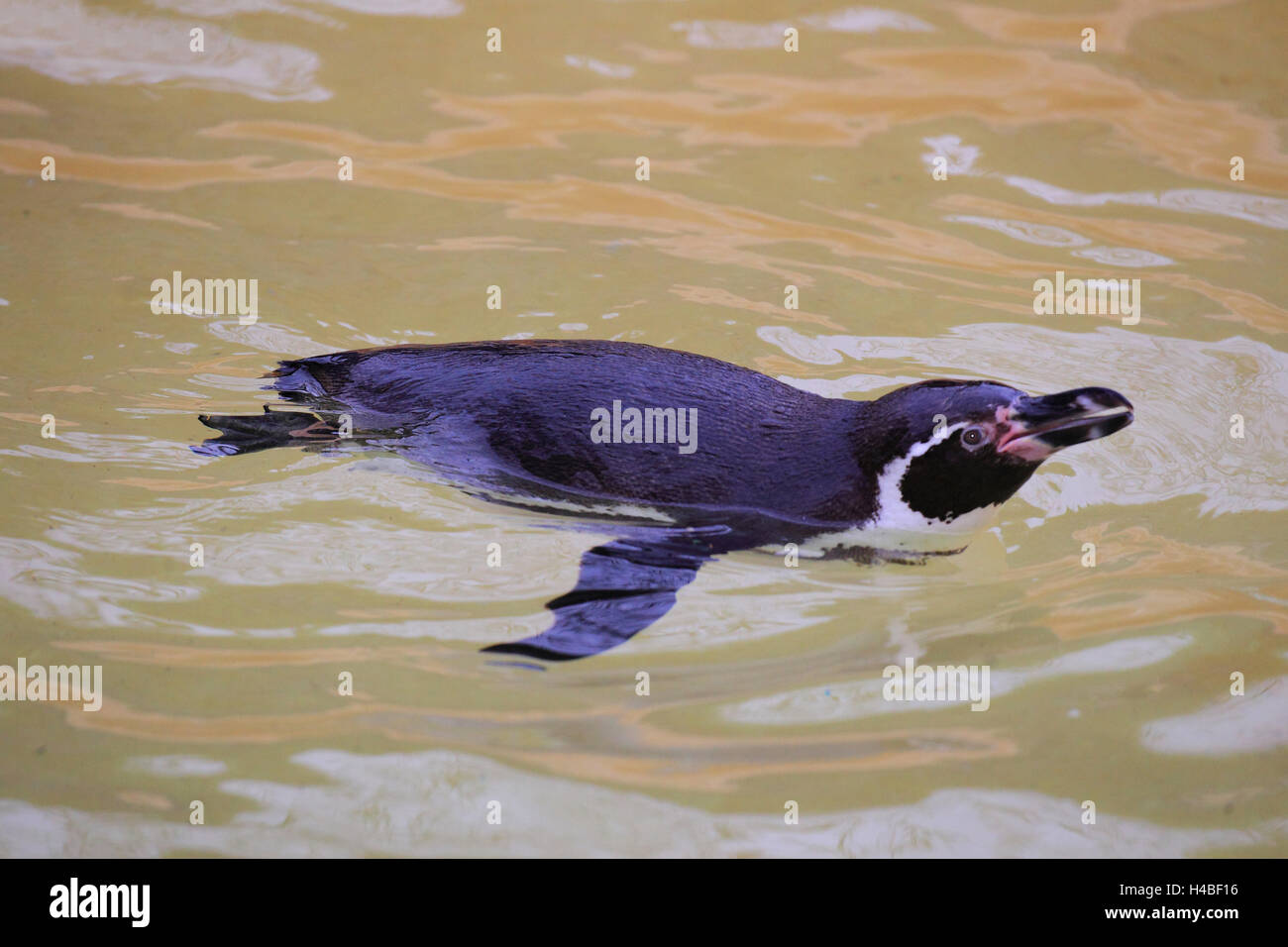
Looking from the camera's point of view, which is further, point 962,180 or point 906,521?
point 962,180

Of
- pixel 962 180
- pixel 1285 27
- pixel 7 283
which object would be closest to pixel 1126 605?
pixel 962 180

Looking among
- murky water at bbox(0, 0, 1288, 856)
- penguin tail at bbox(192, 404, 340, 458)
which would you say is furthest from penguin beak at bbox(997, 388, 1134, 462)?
penguin tail at bbox(192, 404, 340, 458)

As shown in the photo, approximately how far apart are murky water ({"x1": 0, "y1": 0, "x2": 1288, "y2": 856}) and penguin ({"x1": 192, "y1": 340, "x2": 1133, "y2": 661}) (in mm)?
140

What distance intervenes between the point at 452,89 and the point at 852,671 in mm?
5695

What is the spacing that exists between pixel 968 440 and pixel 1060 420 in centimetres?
31

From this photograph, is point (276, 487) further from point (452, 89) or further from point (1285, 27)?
point (1285, 27)

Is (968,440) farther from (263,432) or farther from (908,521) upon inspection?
(263,432)

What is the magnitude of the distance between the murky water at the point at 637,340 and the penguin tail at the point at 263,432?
103mm

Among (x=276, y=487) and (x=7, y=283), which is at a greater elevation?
(x=7, y=283)

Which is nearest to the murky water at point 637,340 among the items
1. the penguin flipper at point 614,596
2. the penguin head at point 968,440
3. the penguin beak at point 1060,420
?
the penguin flipper at point 614,596

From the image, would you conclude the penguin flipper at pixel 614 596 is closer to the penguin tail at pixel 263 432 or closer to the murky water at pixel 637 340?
the murky water at pixel 637 340

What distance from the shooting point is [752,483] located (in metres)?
4.25

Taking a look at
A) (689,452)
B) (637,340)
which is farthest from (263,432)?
(637,340)

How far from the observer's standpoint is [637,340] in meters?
6.05
